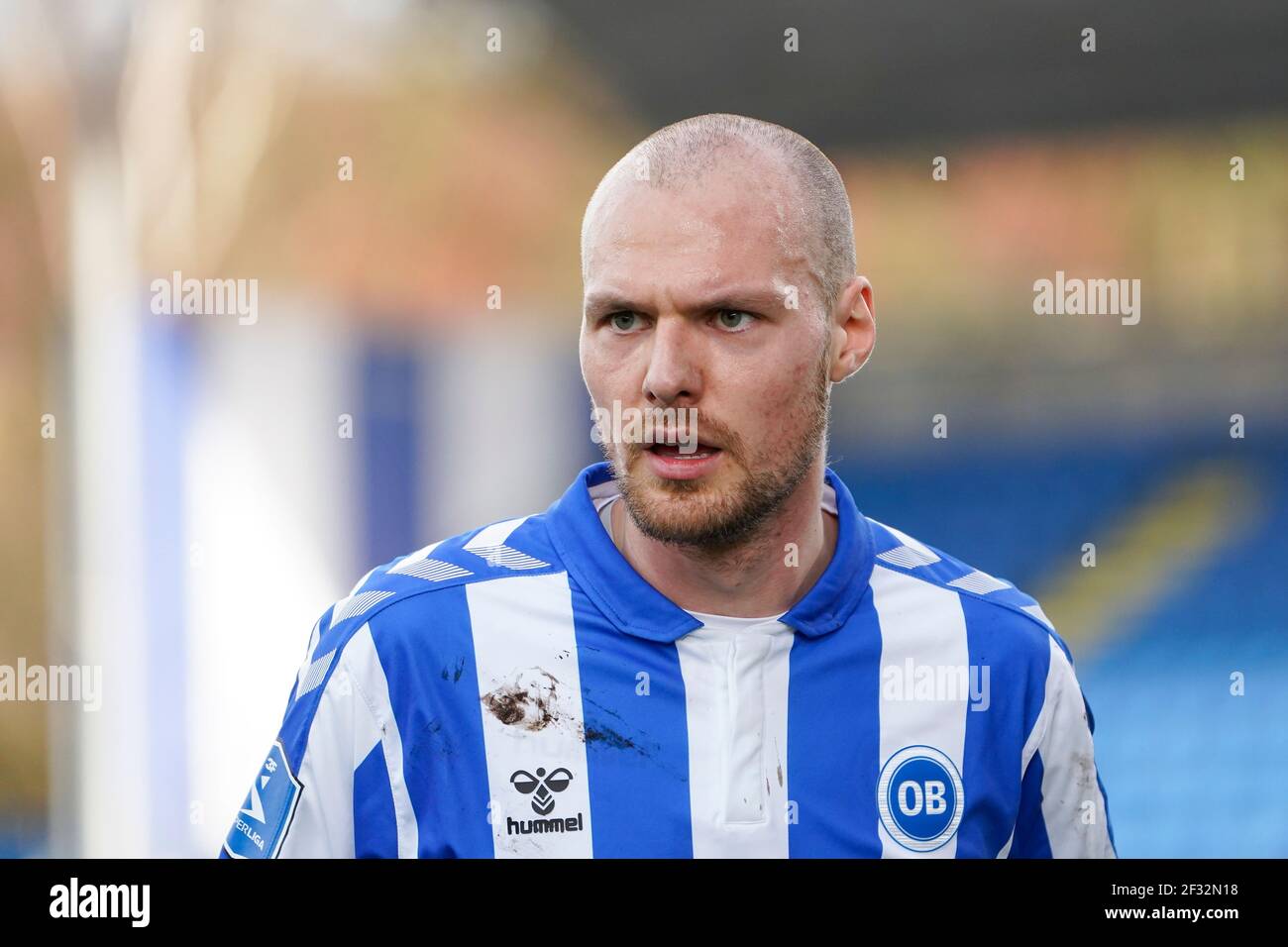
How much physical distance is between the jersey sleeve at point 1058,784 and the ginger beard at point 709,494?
49 centimetres

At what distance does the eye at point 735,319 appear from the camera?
4.68 ft

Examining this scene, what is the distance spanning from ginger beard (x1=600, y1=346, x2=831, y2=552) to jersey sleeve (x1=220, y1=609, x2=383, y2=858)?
0.42 metres

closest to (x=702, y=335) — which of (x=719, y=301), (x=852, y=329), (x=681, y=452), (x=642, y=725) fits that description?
(x=719, y=301)

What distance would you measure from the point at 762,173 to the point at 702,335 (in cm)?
24

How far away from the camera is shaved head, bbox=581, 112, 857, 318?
1.46m

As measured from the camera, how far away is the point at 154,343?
263cm

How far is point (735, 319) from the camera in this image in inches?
56.4

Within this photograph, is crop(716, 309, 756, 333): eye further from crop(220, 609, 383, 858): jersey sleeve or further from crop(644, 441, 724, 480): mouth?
crop(220, 609, 383, 858): jersey sleeve

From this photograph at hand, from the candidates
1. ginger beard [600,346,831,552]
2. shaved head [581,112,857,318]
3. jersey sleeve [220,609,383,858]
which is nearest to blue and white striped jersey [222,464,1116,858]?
jersey sleeve [220,609,383,858]

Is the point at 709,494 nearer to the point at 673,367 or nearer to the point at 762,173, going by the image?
the point at 673,367
